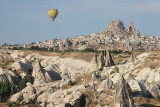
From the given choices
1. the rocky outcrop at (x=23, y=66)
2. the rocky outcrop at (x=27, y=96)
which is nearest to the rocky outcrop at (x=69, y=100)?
the rocky outcrop at (x=27, y=96)

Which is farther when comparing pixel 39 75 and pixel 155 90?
pixel 39 75

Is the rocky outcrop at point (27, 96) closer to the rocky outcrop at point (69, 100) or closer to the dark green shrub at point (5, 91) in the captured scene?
the dark green shrub at point (5, 91)

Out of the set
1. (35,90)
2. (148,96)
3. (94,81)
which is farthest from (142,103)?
(35,90)

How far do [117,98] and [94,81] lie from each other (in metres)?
35.5

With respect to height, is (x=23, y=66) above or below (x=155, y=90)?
below

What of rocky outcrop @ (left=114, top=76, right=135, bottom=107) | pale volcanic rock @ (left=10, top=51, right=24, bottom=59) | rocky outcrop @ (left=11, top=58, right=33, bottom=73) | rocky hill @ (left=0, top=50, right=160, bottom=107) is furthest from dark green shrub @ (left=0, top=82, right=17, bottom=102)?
pale volcanic rock @ (left=10, top=51, right=24, bottom=59)

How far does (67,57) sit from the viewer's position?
133 meters

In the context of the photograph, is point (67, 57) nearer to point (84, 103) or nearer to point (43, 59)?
point (43, 59)

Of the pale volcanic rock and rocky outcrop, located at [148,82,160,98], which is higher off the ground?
the pale volcanic rock

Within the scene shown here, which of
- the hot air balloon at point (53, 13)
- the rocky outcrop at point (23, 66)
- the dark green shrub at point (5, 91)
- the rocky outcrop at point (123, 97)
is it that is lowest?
the dark green shrub at point (5, 91)

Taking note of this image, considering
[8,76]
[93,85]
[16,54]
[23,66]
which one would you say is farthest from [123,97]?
[16,54]

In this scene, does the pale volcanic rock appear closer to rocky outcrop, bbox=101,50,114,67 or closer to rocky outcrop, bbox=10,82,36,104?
rocky outcrop, bbox=101,50,114,67

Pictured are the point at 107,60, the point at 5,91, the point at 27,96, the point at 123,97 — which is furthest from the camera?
the point at 107,60

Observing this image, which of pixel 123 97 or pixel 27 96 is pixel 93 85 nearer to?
pixel 27 96
